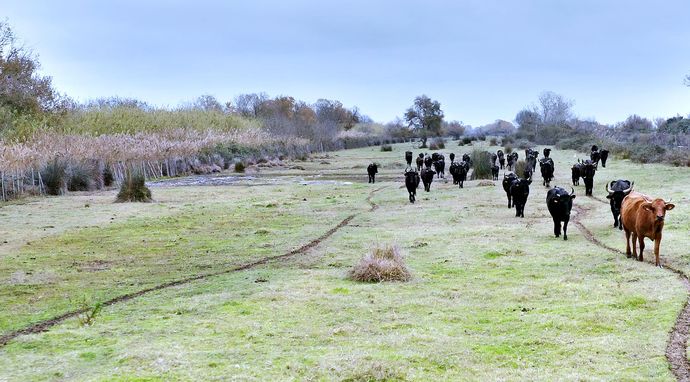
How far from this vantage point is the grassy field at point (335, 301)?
7734 millimetres

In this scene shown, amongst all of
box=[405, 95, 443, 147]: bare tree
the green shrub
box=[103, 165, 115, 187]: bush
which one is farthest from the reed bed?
box=[405, 95, 443, 147]: bare tree

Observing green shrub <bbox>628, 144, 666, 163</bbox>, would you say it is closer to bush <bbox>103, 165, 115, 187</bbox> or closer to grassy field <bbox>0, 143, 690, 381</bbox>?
grassy field <bbox>0, 143, 690, 381</bbox>

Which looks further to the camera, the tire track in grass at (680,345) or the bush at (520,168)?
the bush at (520,168)

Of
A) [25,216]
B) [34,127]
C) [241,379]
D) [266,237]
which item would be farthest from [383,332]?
[34,127]

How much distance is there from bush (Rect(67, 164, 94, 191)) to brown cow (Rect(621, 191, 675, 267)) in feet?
80.7

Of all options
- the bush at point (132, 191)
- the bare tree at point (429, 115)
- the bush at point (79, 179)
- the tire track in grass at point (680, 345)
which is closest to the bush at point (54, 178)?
the bush at point (79, 179)

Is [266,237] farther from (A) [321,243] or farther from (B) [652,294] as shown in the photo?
(B) [652,294]

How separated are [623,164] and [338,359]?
36631 millimetres

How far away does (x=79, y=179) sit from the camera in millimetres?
32031

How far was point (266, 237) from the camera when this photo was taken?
17.7 metres

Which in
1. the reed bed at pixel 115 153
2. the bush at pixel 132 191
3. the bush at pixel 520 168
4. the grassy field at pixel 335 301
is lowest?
the grassy field at pixel 335 301

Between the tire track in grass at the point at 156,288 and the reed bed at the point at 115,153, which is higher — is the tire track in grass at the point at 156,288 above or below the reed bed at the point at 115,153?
below

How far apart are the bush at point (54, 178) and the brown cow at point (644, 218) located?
23211mm

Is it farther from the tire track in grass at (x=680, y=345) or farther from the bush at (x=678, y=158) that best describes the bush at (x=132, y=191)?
the bush at (x=678, y=158)
